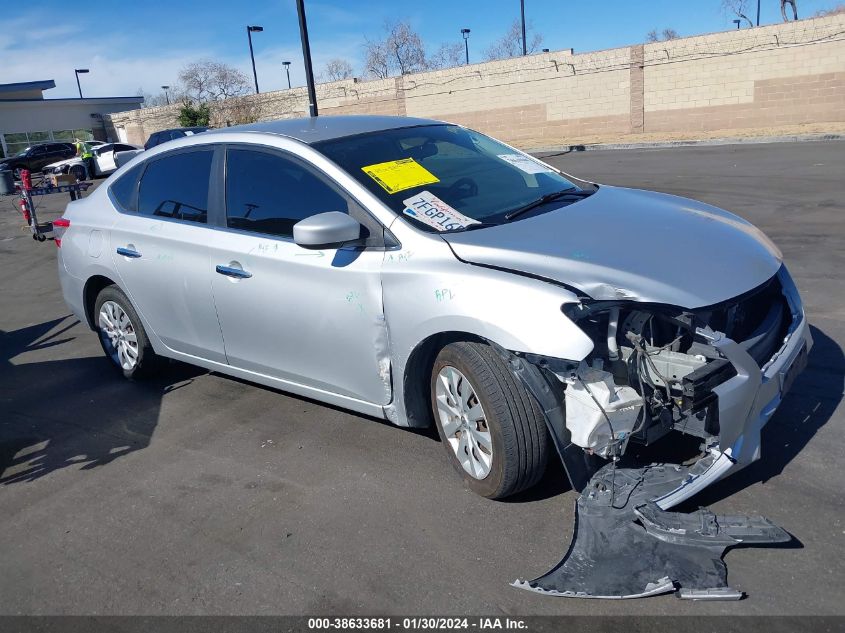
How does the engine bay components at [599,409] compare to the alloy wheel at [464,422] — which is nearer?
the engine bay components at [599,409]

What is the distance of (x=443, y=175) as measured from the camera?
420 centimetres

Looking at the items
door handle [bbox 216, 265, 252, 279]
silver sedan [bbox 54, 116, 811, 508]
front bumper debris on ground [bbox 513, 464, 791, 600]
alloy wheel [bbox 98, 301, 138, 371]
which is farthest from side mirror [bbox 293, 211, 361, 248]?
alloy wheel [bbox 98, 301, 138, 371]

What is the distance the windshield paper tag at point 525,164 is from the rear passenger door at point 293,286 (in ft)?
4.29

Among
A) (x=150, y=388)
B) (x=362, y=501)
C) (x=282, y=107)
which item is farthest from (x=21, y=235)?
(x=282, y=107)

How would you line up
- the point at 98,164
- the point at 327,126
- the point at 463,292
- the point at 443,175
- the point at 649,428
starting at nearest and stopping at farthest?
the point at 649,428 < the point at 463,292 < the point at 443,175 < the point at 327,126 < the point at 98,164

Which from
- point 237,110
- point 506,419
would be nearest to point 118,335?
point 506,419

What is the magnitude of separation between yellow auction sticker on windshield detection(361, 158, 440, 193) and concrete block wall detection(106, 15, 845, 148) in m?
25.2

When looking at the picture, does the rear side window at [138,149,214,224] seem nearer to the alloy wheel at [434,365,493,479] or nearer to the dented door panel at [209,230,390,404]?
the dented door panel at [209,230,390,404]

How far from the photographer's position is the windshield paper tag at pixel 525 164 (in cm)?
467

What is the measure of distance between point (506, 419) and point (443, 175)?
1.60 meters

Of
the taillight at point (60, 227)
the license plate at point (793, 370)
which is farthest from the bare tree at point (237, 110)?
the license plate at point (793, 370)

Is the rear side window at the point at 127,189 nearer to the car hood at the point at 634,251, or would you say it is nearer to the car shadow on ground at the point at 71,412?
the car shadow on ground at the point at 71,412

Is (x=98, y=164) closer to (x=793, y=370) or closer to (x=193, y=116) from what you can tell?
(x=193, y=116)

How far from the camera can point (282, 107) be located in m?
43.2
